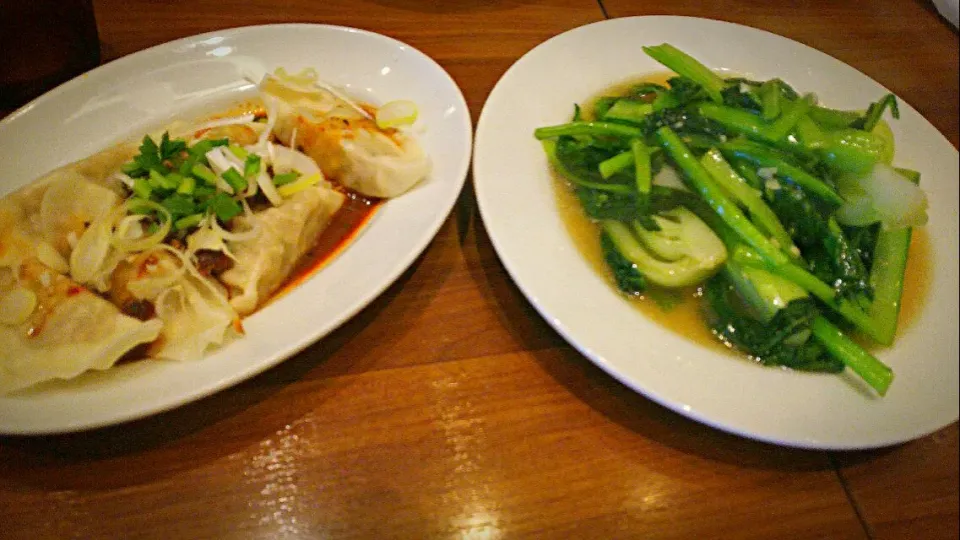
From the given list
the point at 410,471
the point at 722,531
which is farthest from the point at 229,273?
the point at 722,531

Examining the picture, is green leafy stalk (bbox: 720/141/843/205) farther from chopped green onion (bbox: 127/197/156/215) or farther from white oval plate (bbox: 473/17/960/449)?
chopped green onion (bbox: 127/197/156/215)

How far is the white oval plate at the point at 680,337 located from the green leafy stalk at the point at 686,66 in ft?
0.48

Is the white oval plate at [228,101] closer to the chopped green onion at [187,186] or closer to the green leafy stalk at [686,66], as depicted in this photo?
the chopped green onion at [187,186]

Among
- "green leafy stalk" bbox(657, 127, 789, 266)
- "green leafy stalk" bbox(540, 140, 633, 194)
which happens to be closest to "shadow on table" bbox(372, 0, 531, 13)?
"green leafy stalk" bbox(540, 140, 633, 194)

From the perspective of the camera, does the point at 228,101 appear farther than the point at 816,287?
Yes

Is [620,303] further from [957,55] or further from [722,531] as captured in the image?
[957,55]

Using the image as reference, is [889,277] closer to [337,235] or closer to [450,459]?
[450,459]

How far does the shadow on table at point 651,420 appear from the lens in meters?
1.03

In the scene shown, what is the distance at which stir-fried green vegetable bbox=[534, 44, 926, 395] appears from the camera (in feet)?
3.46

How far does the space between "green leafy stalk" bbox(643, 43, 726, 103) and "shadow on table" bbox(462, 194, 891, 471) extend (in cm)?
74

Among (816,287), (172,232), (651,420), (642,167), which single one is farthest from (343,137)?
(816,287)

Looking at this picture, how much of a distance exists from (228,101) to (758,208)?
123cm

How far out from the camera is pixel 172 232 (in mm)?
1210

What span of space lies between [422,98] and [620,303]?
28.1 inches
